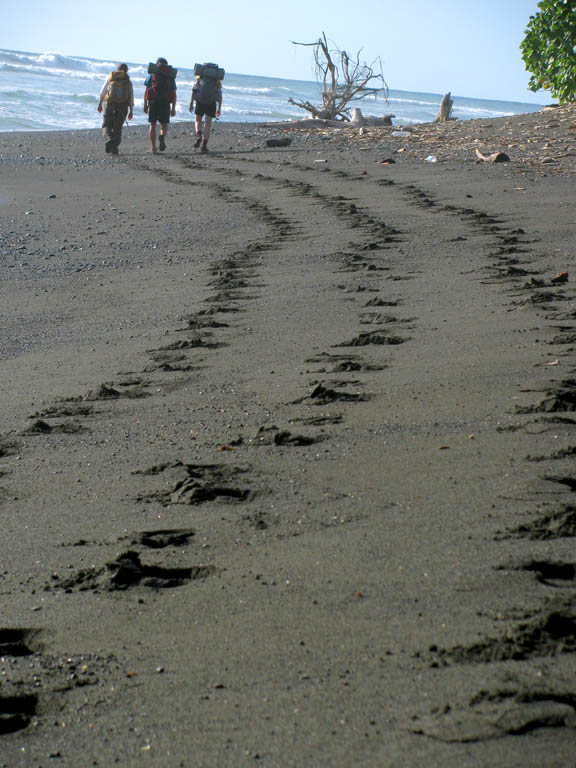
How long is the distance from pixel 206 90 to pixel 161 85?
796mm

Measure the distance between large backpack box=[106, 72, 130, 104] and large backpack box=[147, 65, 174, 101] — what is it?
44 cm

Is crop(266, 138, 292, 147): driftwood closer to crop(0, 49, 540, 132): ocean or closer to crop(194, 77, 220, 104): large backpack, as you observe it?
crop(194, 77, 220, 104): large backpack

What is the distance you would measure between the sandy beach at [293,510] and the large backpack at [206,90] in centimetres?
957

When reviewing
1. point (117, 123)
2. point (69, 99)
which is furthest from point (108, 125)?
point (69, 99)

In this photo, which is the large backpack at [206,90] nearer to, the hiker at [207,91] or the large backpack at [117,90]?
the hiker at [207,91]

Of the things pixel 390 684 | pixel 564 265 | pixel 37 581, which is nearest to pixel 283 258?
pixel 564 265

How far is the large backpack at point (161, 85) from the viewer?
1540 centimetres

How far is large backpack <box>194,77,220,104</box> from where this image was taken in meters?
15.7

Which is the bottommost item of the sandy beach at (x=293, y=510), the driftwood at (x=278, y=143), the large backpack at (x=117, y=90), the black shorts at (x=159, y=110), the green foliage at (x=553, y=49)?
the sandy beach at (x=293, y=510)

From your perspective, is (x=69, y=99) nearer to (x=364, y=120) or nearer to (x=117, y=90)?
(x=364, y=120)

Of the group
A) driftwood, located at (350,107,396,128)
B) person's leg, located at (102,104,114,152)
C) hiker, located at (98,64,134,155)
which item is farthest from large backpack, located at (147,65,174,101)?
driftwood, located at (350,107,396,128)

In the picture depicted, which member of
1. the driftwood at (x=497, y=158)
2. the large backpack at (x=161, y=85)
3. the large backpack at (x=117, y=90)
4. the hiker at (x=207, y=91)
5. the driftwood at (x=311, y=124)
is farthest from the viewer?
the driftwood at (x=311, y=124)

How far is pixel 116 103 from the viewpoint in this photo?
15.2m

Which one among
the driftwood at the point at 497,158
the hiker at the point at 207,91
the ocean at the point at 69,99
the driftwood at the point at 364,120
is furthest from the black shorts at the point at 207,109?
the ocean at the point at 69,99
